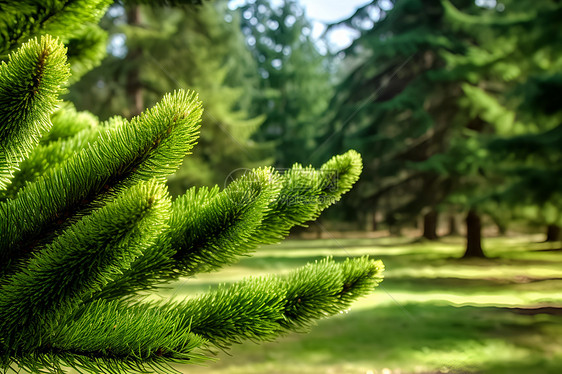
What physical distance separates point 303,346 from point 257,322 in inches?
212

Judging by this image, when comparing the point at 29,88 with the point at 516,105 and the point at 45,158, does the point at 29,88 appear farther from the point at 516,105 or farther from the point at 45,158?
the point at 516,105

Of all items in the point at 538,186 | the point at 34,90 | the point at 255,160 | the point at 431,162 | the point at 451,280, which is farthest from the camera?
the point at 255,160

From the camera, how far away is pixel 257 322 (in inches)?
35.1

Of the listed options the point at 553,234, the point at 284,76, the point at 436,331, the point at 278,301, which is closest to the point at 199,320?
the point at 278,301

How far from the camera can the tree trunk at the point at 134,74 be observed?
1198 centimetres

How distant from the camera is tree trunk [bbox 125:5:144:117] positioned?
11984 millimetres

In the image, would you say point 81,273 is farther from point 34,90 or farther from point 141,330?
point 34,90

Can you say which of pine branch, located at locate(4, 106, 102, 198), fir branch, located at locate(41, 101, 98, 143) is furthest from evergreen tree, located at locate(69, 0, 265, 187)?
pine branch, located at locate(4, 106, 102, 198)

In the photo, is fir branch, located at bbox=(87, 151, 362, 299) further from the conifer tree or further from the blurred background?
the blurred background

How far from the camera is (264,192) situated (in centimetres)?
80

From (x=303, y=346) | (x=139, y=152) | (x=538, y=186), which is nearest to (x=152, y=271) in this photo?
(x=139, y=152)

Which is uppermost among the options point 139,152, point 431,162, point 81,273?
point 431,162

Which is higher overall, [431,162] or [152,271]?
[431,162]

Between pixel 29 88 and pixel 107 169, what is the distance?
16 centimetres
